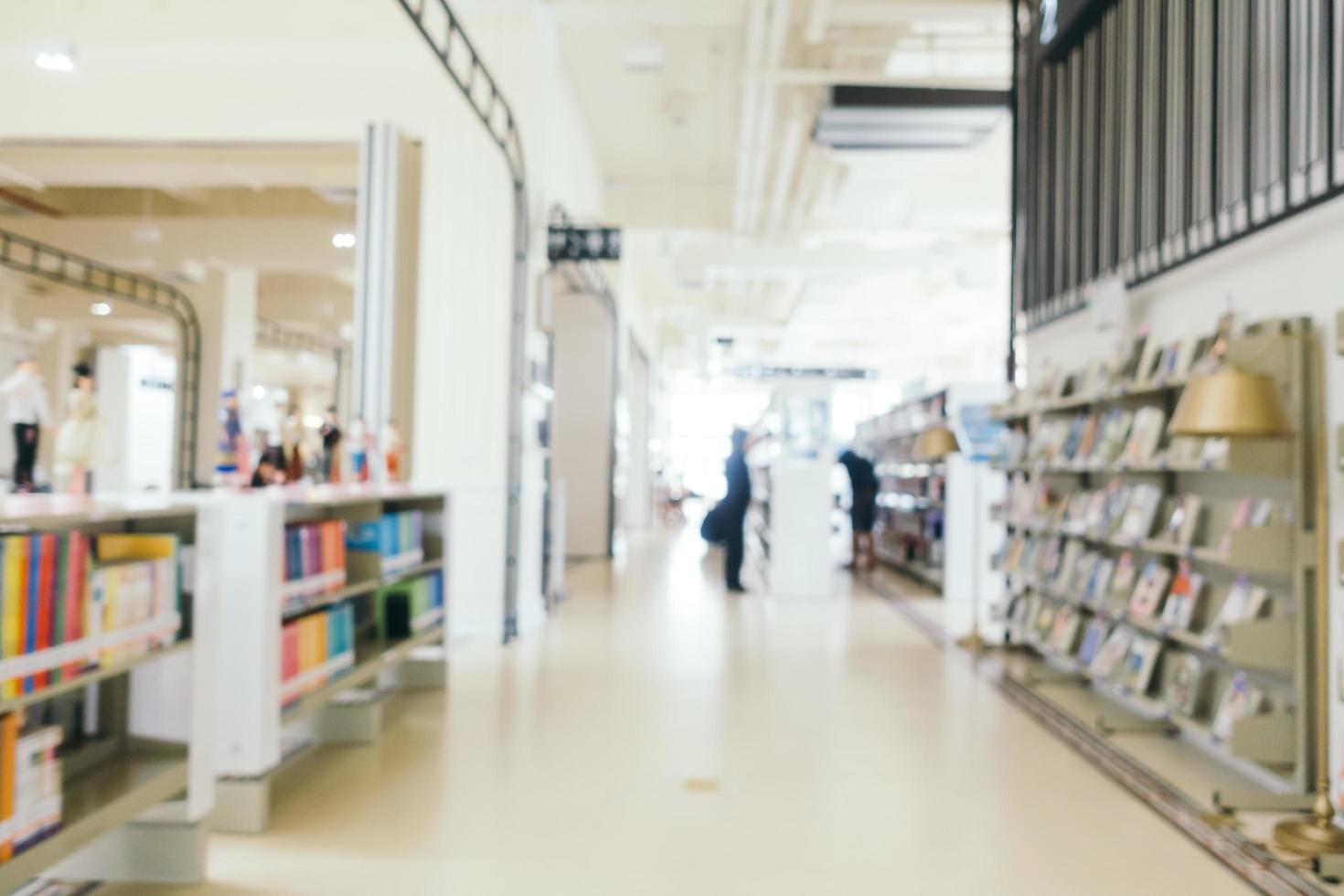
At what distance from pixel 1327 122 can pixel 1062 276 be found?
262 centimetres

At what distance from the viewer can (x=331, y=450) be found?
193 inches

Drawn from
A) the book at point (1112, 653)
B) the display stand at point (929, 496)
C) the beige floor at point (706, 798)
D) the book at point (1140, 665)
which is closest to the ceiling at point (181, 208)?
the beige floor at point (706, 798)

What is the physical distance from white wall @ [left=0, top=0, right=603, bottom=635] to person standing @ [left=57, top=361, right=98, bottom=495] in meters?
3.99

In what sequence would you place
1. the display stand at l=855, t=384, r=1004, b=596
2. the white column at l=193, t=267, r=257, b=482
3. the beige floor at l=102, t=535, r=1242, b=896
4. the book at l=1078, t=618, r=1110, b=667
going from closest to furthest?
1. the beige floor at l=102, t=535, r=1242, b=896
2. the book at l=1078, t=618, r=1110, b=667
3. the display stand at l=855, t=384, r=1004, b=596
4. the white column at l=193, t=267, r=257, b=482

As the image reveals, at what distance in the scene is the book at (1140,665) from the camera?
4.39 meters

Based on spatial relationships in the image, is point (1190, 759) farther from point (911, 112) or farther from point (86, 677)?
point (911, 112)

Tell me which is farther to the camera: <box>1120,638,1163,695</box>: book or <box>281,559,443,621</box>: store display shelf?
<box>1120,638,1163,695</box>: book

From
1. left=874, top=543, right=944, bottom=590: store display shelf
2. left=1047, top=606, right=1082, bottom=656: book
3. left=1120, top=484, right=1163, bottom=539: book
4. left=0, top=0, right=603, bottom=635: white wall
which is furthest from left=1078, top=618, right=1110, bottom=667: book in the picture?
left=874, top=543, right=944, bottom=590: store display shelf

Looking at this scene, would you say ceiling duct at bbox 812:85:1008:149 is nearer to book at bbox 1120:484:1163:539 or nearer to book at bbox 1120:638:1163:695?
book at bbox 1120:484:1163:539

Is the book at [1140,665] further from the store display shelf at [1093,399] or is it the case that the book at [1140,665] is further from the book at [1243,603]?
the store display shelf at [1093,399]

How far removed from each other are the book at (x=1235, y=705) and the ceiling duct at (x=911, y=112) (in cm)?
505

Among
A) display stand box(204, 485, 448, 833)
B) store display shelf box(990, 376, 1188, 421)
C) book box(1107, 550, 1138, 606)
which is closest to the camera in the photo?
display stand box(204, 485, 448, 833)

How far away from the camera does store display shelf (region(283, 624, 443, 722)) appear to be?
3589 mm

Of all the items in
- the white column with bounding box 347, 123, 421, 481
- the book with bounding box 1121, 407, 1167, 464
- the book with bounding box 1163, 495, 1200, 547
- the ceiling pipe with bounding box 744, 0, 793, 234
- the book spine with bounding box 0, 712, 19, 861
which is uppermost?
the ceiling pipe with bounding box 744, 0, 793, 234
